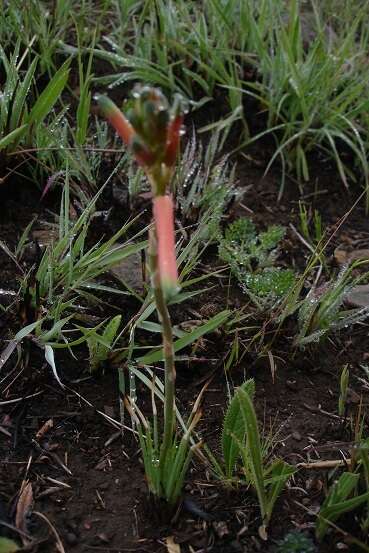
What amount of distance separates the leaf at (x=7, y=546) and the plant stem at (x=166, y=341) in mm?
304

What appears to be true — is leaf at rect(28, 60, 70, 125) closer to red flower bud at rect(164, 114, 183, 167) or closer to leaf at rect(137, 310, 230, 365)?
leaf at rect(137, 310, 230, 365)

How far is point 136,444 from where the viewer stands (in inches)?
64.6

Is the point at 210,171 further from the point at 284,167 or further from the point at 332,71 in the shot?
the point at 332,71

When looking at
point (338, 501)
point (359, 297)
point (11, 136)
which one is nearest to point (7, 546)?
point (338, 501)

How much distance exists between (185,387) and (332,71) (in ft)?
4.51

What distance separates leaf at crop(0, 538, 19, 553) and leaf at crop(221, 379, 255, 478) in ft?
1.44

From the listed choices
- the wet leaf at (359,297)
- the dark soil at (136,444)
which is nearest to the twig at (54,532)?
the dark soil at (136,444)

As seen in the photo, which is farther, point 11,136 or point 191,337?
point 11,136

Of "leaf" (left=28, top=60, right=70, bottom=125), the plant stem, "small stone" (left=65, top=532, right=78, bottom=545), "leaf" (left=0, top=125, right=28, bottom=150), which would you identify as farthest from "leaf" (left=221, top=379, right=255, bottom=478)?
"leaf" (left=28, top=60, right=70, bottom=125)

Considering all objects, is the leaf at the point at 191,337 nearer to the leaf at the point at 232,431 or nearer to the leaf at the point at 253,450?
the leaf at the point at 232,431

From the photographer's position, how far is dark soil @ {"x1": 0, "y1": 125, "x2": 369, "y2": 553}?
1.48 metres

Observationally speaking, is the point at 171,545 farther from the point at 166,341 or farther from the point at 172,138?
the point at 172,138

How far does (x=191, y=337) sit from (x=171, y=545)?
0.43m

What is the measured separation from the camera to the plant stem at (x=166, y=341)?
1.15 meters
